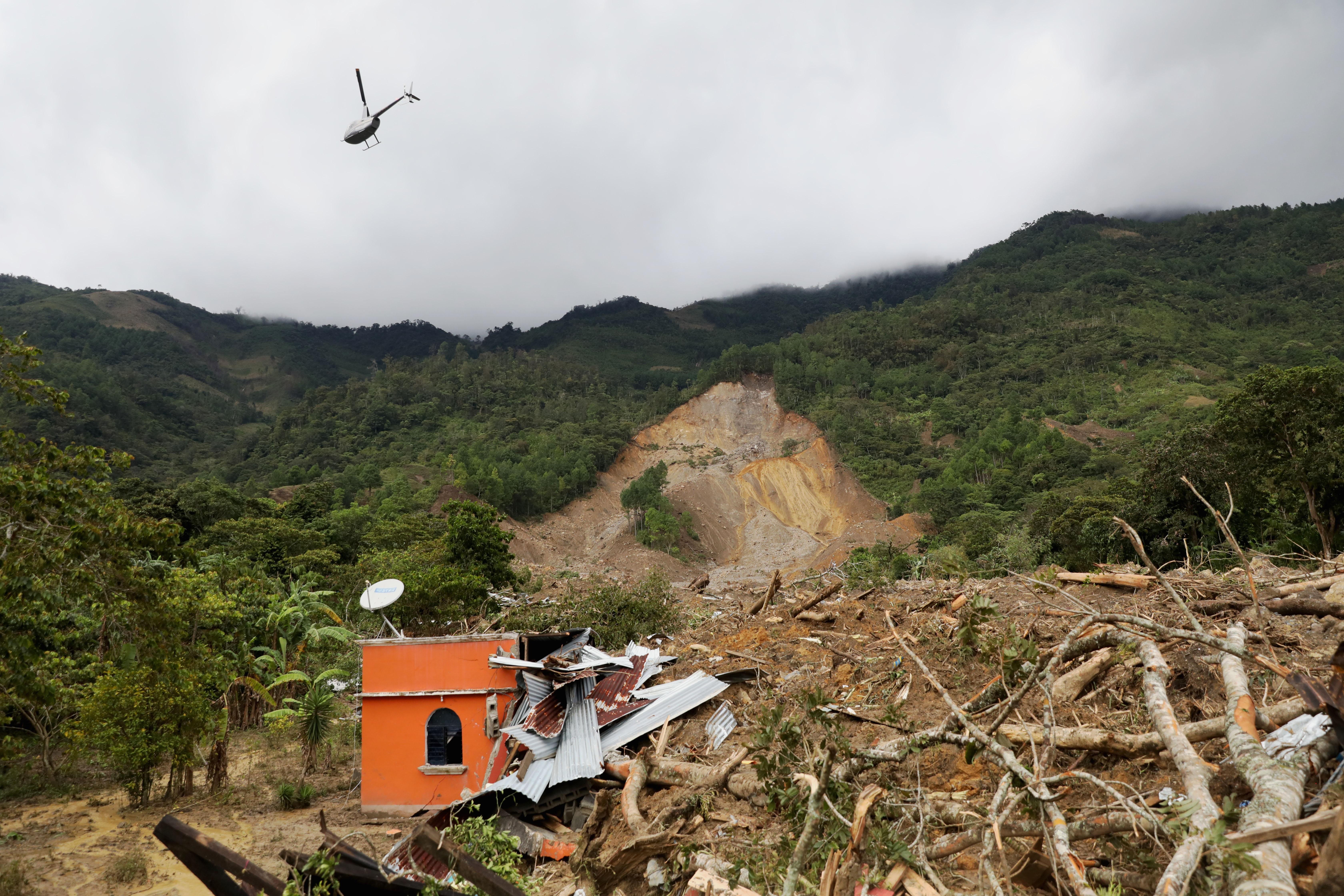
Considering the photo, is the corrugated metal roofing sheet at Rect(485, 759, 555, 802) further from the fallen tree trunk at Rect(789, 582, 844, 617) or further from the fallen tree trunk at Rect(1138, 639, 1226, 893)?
the fallen tree trunk at Rect(1138, 639, 1226, 893)

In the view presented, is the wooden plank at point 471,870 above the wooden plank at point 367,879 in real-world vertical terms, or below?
above

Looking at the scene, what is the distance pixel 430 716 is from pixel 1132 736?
9508mm

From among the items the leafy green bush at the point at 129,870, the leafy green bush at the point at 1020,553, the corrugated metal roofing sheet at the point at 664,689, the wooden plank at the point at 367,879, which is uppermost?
the wooden plank at the point at 367,879

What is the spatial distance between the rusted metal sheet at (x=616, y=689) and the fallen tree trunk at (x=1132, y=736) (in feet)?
17.4

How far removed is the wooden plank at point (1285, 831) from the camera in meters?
2.25

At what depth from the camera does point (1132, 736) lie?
3959mm

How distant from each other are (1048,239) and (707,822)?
445 ft

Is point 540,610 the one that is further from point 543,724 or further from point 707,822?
point 707,822

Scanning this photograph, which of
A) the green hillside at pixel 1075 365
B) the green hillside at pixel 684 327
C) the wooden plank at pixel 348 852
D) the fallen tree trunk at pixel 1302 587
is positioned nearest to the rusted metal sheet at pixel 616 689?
the wooden plank at pixel 348 852

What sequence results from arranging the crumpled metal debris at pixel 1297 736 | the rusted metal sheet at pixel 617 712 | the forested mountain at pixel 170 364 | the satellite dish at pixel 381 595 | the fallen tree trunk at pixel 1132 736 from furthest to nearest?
1. the forested mountain at pixel 170 364
2. the satellite dish at pixel 381 595
3. the rusted metal sheet at pixel 617 712
4. the fallen tree trunk at pixel 1132 736
5. the crumpled metal debris at pixel 1297 736

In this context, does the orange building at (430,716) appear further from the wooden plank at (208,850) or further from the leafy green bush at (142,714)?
the wooden plank at (208,850)

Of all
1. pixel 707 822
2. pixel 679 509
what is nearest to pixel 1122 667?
pixel 707 822

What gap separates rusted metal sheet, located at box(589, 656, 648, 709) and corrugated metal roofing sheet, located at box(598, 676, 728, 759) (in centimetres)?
37

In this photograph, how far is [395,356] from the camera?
154250mm
